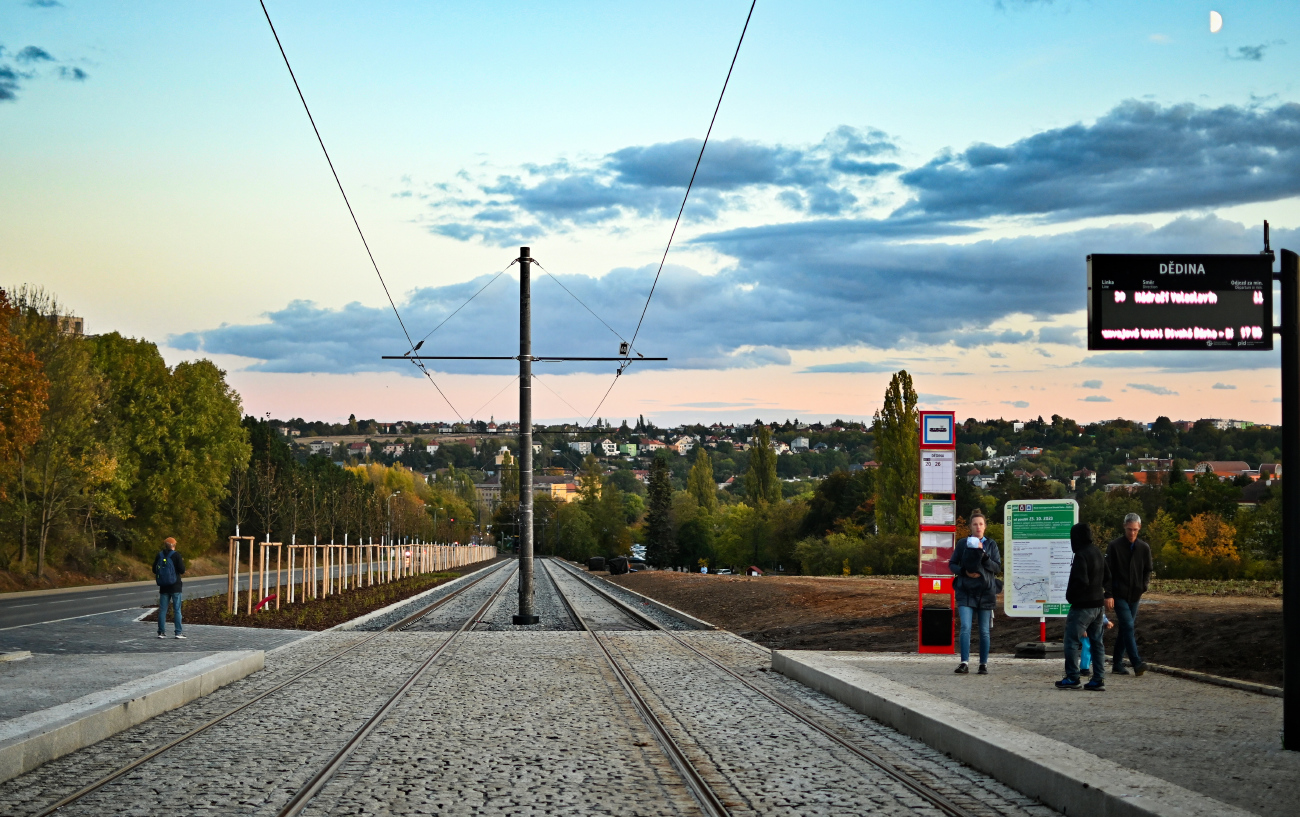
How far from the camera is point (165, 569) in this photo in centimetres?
2156

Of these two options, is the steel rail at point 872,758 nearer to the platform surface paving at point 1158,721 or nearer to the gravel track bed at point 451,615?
the platform surface paving at point 1158,721

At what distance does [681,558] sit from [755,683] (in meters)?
123

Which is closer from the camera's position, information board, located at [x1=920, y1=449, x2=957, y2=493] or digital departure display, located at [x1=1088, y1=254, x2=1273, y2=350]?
digital departure display, located at [x1=1088, y1=254, x2=1273, y2=350]

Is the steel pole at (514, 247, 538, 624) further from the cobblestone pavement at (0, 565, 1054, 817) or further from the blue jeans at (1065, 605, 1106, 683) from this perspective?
the blue jeans at (1065, 605, 1106, 683)

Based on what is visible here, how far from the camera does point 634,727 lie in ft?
35.6

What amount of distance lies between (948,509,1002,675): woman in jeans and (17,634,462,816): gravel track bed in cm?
683

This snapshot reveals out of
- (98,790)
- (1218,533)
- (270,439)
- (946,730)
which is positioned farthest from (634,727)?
(270,439)

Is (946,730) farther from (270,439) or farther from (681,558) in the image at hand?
(681,558)

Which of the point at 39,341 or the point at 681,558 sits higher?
the point at 39,341

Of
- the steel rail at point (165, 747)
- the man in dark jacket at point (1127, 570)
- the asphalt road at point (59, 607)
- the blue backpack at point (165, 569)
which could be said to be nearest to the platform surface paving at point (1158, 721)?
the man in dark jacket at point (1127, 570)

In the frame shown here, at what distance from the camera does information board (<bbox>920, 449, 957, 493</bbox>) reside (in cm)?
1716

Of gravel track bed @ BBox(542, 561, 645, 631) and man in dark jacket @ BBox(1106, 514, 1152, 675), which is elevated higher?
man in dark jacket @ BBox(1106, 514, 1152, 675)

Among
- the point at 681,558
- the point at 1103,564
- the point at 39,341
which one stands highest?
the point at 39,341

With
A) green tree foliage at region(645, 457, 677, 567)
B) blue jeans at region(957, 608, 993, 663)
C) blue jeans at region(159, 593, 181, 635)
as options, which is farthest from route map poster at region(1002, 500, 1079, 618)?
green tree foliage at region(645, 457, 677, 567)
